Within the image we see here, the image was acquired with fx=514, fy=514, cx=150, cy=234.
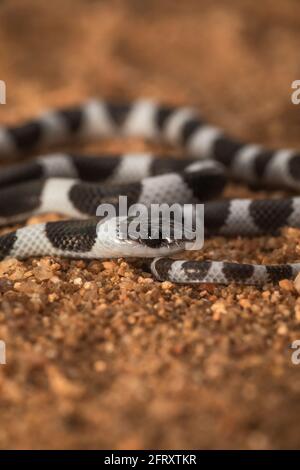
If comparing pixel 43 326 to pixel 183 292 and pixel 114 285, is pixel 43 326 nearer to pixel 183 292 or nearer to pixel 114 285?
pixel 114 285

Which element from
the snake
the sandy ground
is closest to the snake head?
the snake

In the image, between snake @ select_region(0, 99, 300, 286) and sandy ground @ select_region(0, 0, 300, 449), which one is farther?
snake @ select_region(0, 99, 300, 286)

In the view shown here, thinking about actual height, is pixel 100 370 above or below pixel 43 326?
below

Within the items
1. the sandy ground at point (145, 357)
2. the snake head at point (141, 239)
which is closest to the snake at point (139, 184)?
the snake head at point (141, 239)

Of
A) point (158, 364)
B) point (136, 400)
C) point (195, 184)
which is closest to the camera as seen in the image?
point (136, 400)

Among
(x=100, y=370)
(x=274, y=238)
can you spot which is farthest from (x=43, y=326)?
(x=274, y=238)

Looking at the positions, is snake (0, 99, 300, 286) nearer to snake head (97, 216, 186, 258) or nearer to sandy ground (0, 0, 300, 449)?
snake head (97, 216, 186, 258)

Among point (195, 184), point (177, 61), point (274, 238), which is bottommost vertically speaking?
point (274, 238)

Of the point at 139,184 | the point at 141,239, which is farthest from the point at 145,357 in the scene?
the point at 139,184
